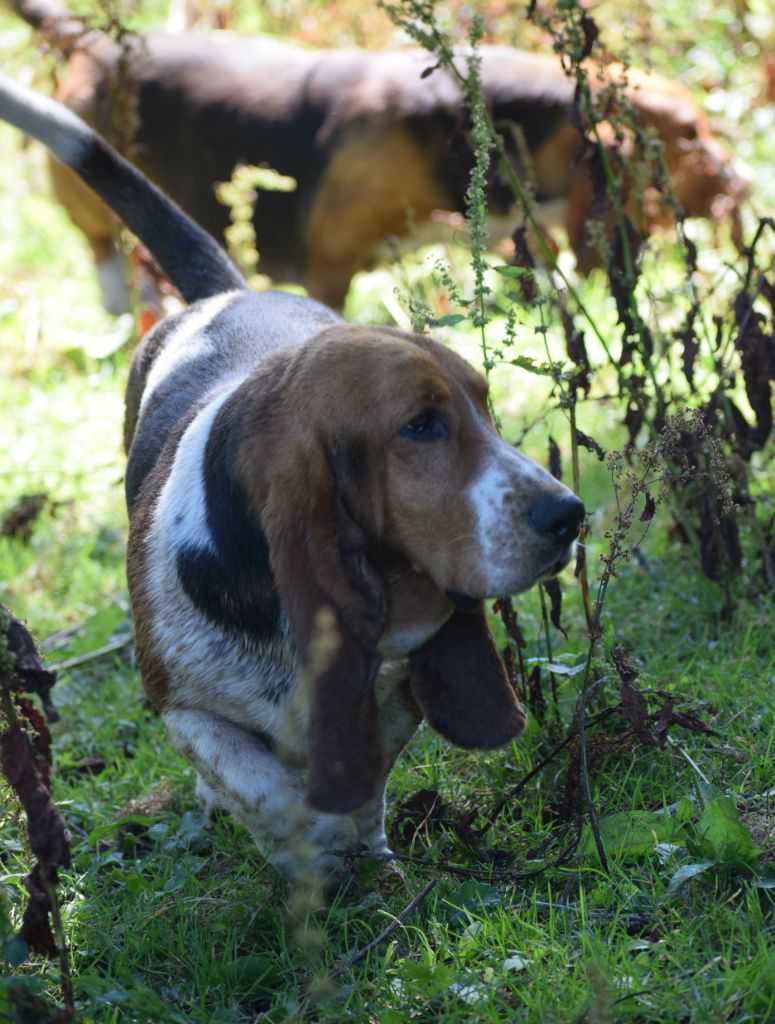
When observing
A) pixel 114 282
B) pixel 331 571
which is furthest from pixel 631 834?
pixel 114 282

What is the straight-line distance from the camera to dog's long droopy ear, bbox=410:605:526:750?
9.77 ft

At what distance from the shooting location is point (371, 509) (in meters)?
2.80

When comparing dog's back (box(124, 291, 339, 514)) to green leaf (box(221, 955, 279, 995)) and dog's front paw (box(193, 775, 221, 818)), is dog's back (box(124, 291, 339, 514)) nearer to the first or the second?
dog's front paw (box(193, 775, 221, 818))

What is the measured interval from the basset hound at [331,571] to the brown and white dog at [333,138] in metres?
4.20

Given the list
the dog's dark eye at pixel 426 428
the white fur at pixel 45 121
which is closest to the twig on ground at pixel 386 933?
the dog's dark eye at pixel 426 428

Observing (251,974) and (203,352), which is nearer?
(251,974)

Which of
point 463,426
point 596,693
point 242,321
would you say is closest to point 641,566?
point 596,693

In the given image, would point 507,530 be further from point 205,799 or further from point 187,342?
A: point 187,342

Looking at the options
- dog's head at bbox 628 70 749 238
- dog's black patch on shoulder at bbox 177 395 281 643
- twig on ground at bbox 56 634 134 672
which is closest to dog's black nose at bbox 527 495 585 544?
dog's black patch on shoulder at bbox 177 395 281 643

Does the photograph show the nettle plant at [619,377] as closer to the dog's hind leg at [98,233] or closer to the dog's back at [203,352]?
the dog's back at [203,352]

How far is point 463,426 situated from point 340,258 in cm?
491

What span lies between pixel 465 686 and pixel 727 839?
2.11ft

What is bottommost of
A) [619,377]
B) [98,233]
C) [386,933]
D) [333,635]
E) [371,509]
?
[98,233]

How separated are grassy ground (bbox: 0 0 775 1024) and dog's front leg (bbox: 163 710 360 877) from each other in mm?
119
